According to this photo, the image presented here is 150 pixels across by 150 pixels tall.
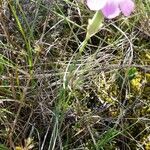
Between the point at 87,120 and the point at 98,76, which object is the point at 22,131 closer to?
the point at 87,120

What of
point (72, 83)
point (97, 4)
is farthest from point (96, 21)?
point (72, 83)

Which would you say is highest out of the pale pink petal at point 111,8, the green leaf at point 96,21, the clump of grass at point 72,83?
the pale pink petal at point 111,8

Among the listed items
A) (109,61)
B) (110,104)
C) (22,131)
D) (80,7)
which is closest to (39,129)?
(22,131)

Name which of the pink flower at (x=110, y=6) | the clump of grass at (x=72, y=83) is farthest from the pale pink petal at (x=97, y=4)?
the clump of grass at (x=72, y=83)

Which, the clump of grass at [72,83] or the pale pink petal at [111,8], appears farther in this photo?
the clump of grass at [72,83]

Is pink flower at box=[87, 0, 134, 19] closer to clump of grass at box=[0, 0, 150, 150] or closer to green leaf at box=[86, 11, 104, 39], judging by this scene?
green leaf at box=[86, 11, 104, 39]

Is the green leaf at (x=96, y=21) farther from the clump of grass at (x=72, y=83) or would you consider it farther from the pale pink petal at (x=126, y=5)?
the clump of grass at (x=72, y=83)

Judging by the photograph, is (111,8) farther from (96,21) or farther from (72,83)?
(72,83)

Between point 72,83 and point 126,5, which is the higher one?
→ point 126,5
